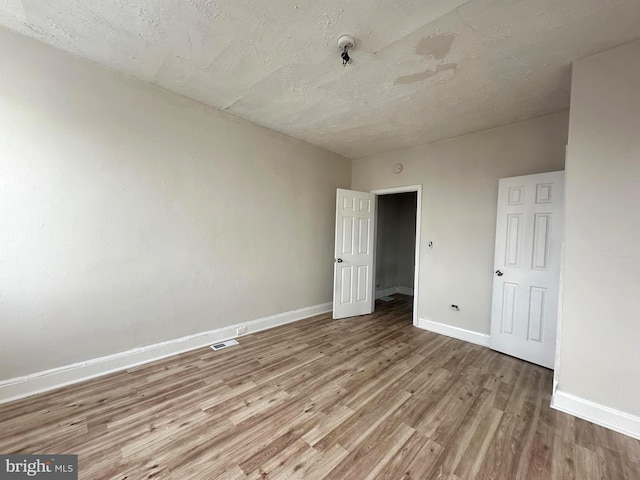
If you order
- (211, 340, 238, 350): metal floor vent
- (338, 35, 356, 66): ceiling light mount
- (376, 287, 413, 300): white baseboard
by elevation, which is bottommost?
(211, 340, 238, 350): metal floor vent

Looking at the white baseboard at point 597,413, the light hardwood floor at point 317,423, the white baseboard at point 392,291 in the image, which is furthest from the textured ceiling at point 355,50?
the white baseboard at point 392,291

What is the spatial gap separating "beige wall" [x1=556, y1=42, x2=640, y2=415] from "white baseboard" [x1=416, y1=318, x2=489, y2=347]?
1.14m

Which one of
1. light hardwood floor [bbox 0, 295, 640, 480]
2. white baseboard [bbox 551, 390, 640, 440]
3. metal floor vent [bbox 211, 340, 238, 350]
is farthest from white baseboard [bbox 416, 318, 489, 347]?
metal floor vent [bbox 211, 340, 238, 350]

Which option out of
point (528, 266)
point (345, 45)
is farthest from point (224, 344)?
point (528, 266)

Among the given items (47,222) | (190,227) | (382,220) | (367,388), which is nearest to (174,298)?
(190,227)

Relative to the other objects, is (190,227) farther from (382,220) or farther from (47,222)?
(382,220)

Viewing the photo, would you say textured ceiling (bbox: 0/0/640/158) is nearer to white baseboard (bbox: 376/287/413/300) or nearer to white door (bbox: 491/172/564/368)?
white door (bbox: 491/172/564/368)

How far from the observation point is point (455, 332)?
11.0ft

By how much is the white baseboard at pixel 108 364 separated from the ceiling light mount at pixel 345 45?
302 cm

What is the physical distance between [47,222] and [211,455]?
215cm

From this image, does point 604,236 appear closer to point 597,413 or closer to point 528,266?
point 528,266

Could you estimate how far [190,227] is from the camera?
9.05 feet

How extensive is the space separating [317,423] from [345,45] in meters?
2.68

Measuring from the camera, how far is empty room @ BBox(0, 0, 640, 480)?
5.14 ft
